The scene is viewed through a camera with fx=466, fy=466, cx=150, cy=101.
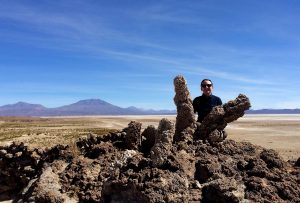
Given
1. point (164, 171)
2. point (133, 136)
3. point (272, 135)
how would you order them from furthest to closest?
point (272, 135)
point (133, 136)
point (164, 171)

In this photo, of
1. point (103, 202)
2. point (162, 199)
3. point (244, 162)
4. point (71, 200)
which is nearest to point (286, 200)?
point (244, 162)

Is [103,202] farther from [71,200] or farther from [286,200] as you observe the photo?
[286,200]

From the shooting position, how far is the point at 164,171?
7031 mm

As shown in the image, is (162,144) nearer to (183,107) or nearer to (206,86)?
(183,107)

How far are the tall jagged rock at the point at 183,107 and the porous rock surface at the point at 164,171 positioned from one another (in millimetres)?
398

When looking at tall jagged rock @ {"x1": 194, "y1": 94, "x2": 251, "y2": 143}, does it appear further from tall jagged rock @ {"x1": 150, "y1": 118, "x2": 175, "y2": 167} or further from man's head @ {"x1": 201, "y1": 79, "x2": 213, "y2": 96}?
tall jagged rock @ {"x1": 150, "y1": 118, "x2": 175, "y2": 167}

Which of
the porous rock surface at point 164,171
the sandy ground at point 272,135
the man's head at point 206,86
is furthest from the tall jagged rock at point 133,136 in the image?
the man's head at point 206,86

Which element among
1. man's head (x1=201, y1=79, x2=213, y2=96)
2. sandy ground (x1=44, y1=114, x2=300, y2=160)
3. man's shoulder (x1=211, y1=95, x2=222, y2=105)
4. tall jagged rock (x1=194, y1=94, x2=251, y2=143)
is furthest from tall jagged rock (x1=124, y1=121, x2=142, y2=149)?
man's shoulder (x1=211, y1=95, x2=222, y2=105)

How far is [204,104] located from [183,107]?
617mm

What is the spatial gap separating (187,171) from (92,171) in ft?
7.68

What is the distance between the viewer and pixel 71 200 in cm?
827

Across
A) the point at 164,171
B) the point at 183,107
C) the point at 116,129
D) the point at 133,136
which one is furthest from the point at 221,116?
the point at 116,129

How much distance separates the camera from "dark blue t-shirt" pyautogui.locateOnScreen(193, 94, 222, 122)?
9.83 m

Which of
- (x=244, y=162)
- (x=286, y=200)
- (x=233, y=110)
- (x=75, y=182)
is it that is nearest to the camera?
(x=286, y=200)
